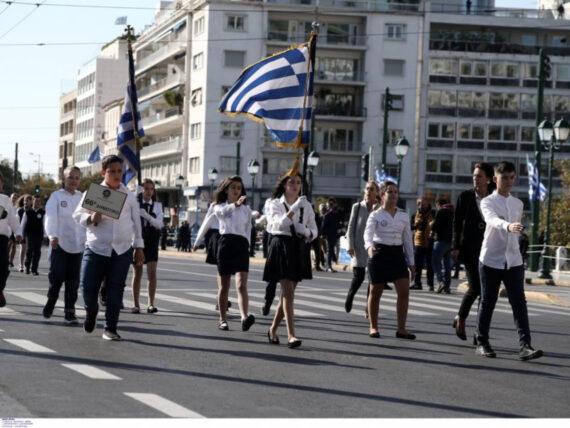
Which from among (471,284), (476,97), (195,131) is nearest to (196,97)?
(195,131)

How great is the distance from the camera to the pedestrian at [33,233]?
2890cm

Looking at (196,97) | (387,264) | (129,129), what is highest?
(196,97)

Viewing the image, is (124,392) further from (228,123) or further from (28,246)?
(228,123)

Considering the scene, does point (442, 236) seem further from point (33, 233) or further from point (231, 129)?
point (231, 129)

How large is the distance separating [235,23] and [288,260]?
259 ft

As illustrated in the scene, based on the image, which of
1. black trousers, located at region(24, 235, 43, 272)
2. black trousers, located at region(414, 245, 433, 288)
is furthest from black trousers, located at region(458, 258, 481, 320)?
black trousers, located at region(24, 235, 43, 272)

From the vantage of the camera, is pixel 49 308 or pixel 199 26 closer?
pixel 49 308

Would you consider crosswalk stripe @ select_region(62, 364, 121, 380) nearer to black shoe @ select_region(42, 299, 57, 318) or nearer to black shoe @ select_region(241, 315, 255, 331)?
black shoe @ select_region(241, 315, 255, 331)

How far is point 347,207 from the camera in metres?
92.4

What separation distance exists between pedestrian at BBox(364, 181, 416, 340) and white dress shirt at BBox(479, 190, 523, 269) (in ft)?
5.84

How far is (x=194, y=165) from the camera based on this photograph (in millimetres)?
95000

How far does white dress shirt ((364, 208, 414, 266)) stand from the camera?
579 inches

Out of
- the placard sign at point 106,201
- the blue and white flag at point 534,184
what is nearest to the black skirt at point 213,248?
the placard sign at point 106,201

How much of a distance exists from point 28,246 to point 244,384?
65.5ft
